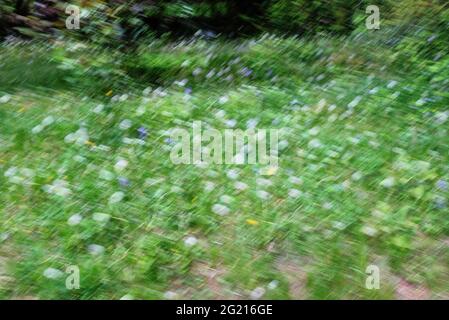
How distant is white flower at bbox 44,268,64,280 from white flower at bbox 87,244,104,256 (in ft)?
0.74

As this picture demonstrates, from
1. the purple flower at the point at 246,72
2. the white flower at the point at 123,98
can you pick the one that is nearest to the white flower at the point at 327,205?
the white flower at the point at 123,98

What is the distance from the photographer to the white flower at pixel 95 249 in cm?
328

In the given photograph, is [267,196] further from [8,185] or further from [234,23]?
[234,23]

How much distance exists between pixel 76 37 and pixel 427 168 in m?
3.70

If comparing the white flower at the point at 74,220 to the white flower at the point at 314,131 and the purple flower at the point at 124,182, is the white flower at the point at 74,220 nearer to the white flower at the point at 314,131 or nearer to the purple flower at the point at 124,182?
the purple flower at the point at 124,182

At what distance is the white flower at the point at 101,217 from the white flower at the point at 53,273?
0.45 meters

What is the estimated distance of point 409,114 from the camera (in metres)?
4.71

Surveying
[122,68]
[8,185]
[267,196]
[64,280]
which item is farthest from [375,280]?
[122,68]

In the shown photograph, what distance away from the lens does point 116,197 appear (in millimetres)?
3697

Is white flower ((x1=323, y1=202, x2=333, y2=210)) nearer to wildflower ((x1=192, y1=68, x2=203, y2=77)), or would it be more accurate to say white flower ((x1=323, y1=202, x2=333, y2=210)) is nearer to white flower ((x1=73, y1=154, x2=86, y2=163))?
white flower ((x1=73, y1=154, x2=86, y2=163))

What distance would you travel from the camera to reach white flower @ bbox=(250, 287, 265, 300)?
3.01m

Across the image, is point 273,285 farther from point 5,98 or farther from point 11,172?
point 5,98

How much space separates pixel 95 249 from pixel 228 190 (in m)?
1.01

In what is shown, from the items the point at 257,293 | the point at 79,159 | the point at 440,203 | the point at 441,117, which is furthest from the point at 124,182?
the point at 441,117
